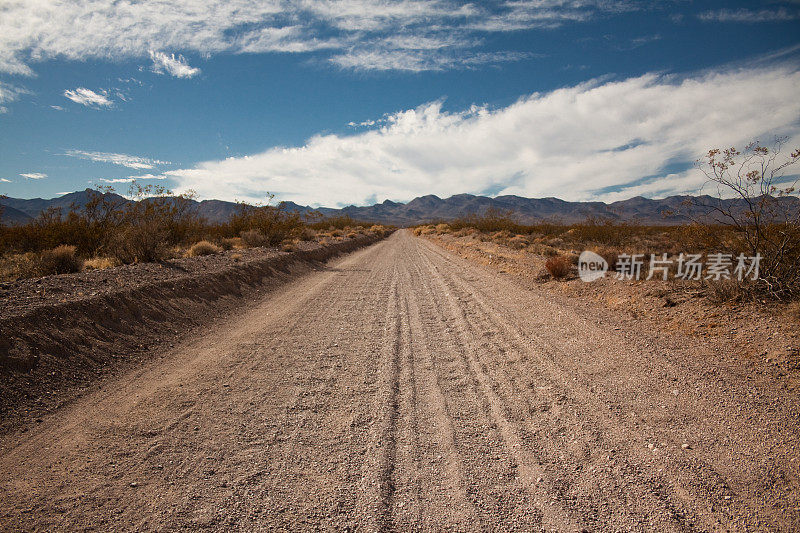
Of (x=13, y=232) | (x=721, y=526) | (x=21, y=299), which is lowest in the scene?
(x=721, y=526)

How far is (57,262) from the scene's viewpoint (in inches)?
399

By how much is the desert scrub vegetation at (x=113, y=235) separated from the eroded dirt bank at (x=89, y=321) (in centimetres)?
199

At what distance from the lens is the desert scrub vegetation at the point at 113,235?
34.8ft

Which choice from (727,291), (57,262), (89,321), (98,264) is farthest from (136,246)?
(727,291)

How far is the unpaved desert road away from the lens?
105 inches

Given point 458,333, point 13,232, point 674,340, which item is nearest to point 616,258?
point 674,340

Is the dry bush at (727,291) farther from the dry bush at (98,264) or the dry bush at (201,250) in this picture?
the dry bush at (201,250)

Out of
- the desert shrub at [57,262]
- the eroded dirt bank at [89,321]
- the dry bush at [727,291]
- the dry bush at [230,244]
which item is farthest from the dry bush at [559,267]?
the dry bush at [230,244]

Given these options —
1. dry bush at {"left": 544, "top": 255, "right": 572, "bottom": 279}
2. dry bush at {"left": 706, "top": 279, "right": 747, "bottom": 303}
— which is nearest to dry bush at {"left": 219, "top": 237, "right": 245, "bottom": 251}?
dry bush at {"left": 544, "top": 255, "right": 572, "bottom": 279}

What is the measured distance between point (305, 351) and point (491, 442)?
3417 millimetres

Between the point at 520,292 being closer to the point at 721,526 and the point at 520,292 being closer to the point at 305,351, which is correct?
the point at 305,351

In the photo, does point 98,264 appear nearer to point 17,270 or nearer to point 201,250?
point 17,270

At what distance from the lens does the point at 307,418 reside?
397 centimetres

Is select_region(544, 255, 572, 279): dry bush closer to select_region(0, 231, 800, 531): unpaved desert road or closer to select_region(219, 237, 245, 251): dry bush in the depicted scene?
select_region(0, 231, 800, 531): unpaved desert road
